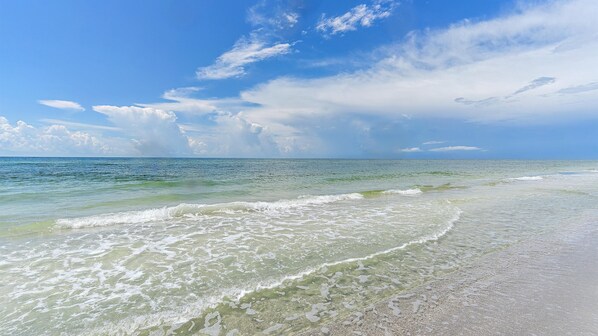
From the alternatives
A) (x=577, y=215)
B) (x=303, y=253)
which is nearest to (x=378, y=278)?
(x=303, y=253)

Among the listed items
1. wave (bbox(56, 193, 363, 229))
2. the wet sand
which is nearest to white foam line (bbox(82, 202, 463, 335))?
the wet sand

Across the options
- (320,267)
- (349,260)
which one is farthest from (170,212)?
(349,260)

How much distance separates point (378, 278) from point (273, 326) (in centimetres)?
278

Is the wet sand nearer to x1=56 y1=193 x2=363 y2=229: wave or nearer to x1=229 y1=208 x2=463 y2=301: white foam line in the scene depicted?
x1=229 y1=208 x2=463 y2=301: white foam line

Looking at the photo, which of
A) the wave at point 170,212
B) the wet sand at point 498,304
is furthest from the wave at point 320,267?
the wave at point 170,212

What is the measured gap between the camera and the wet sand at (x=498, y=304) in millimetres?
4320

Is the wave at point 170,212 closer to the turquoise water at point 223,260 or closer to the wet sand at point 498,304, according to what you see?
the turquoise water at point 223,260

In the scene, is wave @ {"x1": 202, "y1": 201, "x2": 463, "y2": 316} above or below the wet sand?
below

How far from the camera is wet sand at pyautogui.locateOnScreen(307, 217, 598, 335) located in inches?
170

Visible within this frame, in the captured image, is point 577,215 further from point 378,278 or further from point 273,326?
point 273,326

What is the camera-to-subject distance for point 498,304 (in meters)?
5.03

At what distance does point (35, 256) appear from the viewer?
809 centimetres

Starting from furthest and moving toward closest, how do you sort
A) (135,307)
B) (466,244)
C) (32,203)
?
(32,203) → (466,244) → (135,307)

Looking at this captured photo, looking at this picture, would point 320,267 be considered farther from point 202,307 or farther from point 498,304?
point 498,304
